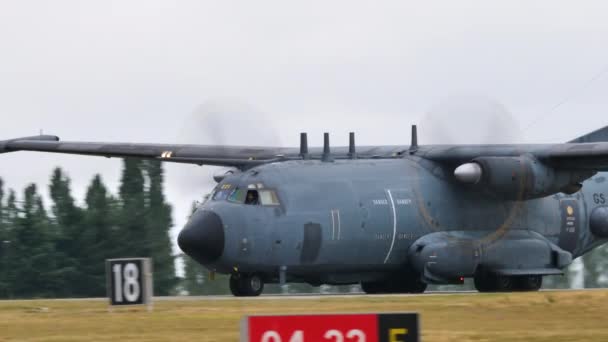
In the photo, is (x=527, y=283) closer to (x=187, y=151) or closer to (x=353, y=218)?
(x=353, y=218)

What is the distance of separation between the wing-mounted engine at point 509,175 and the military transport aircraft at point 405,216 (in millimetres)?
38

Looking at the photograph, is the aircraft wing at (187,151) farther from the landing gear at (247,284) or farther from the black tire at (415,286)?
the landing gear at (247,284)

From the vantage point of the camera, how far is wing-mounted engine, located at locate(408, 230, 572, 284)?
36.7 m

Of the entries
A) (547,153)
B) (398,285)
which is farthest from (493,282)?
(547,153)

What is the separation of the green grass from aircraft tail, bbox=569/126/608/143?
9.05 meters

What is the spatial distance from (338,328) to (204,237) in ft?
58.1

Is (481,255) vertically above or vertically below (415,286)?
above

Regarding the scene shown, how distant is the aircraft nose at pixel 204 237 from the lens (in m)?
33.6

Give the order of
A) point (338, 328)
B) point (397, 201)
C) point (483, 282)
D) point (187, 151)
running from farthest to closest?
1. point (187, 151)
2. point (483, 282)
3. point (397, 201)
4. point (338, 328)

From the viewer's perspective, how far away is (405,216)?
3706 cm

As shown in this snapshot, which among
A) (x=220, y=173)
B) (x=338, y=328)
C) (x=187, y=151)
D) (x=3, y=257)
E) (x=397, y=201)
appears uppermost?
(x=187, y=151)

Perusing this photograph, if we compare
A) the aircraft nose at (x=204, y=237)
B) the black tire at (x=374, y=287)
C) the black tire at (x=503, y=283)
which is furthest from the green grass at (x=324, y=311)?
the black tire at (x=374, y=287)

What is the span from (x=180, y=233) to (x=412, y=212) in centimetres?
682

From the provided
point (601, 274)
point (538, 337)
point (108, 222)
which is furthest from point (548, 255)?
point (601, 274)
